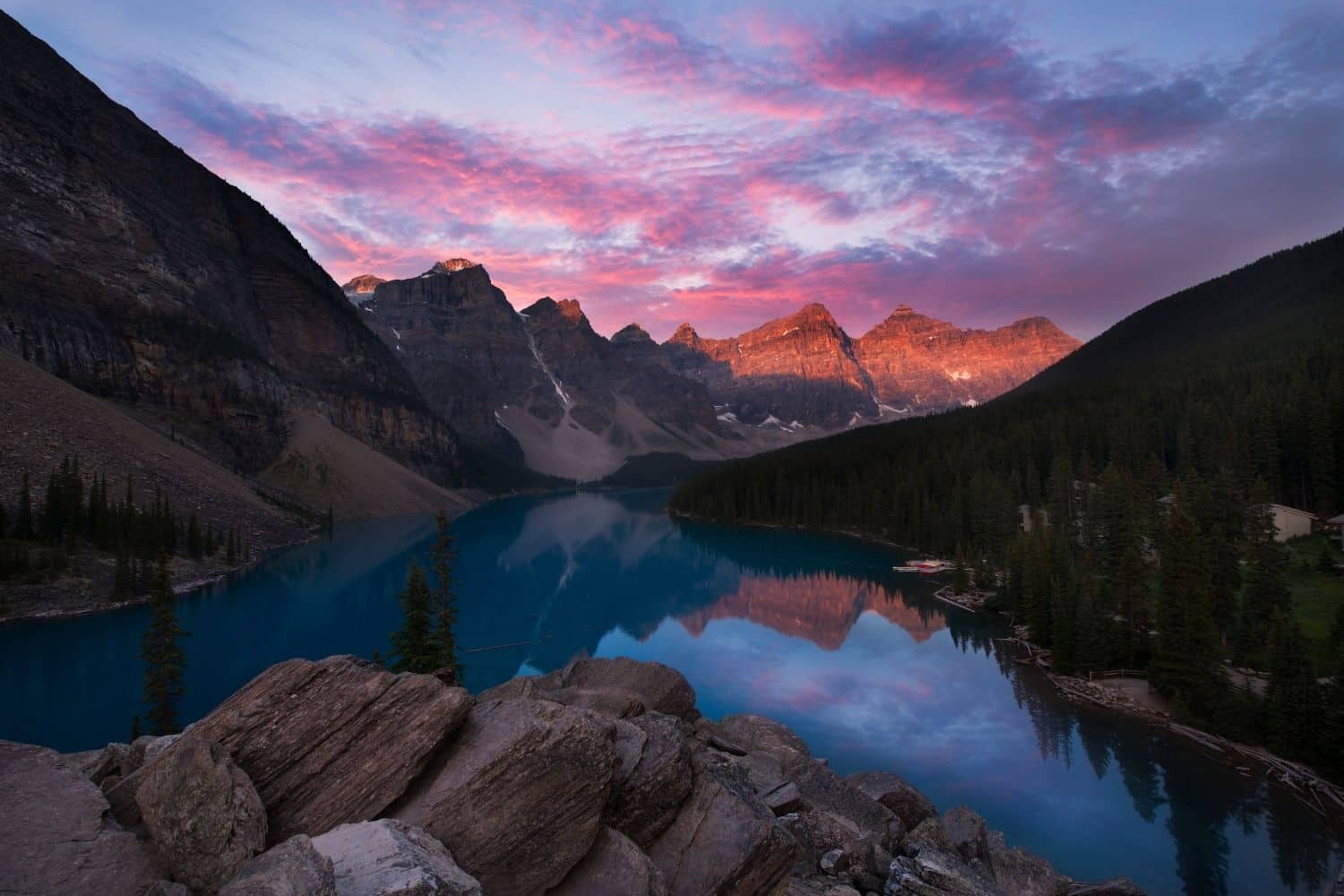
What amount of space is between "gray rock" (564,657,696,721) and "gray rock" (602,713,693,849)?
250 inches

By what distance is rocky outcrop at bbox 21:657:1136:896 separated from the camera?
6.91 metres

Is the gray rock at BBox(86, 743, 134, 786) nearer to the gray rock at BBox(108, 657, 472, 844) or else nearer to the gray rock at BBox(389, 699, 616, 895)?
the gray rock at BBox(108, 657, 472, 844)

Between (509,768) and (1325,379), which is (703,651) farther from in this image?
(1325,379)

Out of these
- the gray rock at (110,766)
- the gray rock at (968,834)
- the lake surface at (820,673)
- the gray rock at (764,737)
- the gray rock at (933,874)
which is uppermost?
the gray rock at (110,766)

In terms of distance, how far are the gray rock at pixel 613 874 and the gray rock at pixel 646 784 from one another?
1.85 feet

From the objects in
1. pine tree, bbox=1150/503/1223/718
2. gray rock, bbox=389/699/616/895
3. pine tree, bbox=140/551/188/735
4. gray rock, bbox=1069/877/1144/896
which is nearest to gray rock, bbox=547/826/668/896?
gray rock, bbox=389/699/616/895

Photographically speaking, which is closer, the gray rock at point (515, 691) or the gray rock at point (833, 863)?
the gray rock at point (833, 863)

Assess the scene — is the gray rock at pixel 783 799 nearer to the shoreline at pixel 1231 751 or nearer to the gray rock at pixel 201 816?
the gray rock at pixel 201 816

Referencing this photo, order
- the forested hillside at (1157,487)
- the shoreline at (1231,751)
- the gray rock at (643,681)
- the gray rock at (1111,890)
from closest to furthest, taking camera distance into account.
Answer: the gray rock at (1111,890), the gray rock at (643,681), the shoreline at (1231,751), the forested hillside at (1157,487)

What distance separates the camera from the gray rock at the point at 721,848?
952 cm

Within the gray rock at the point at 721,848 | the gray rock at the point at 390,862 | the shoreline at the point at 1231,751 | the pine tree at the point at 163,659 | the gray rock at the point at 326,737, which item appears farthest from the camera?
the pine tree at the point at 163,659

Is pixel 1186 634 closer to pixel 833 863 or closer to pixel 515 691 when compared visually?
pixel 833 863

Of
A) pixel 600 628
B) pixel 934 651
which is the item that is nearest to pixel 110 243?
pixel 600 628

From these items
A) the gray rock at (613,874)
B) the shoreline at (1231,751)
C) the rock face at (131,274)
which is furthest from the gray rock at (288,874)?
the rock face at (131,274)
